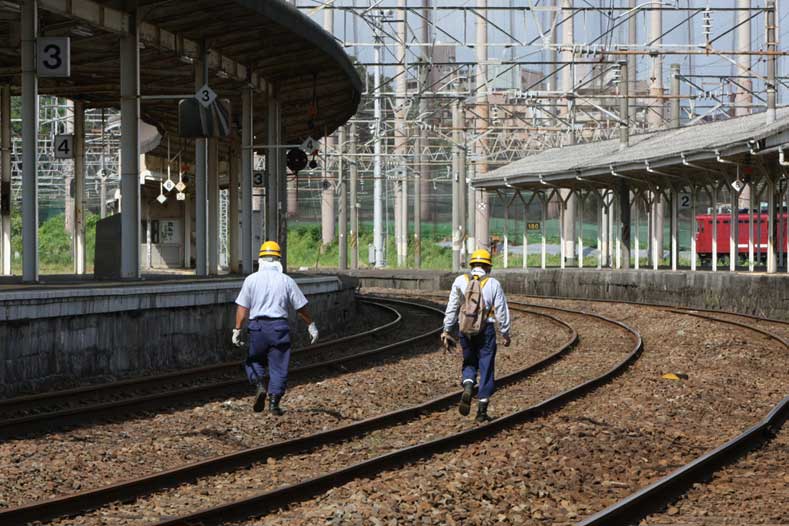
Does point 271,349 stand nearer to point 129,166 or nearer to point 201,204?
point 129,166

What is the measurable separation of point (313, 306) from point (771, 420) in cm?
1126

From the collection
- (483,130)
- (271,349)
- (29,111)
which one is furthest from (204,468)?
→ (483,130)

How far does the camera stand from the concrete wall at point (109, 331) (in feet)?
43.9

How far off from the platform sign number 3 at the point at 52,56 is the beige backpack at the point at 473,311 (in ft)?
22.9

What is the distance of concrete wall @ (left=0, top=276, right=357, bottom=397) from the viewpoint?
13.4 meters

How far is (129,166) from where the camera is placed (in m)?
19.4

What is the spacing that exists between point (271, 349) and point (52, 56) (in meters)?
6.43

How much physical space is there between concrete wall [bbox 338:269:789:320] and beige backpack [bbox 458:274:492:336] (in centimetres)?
1677

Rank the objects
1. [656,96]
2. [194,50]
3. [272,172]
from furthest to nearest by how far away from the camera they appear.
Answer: [656,96], [272,172], [194,50]

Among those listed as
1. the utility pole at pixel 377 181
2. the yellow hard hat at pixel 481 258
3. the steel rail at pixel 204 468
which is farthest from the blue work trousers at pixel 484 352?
the utility pole at pixel 377 181

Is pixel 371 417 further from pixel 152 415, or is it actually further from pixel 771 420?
pixel 771 420

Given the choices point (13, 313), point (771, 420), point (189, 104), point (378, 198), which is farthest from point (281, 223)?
point (378, 198)

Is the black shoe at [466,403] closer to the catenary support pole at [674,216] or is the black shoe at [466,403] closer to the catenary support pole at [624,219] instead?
the catenary support pole at [674,216]

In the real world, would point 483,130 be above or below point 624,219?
above
